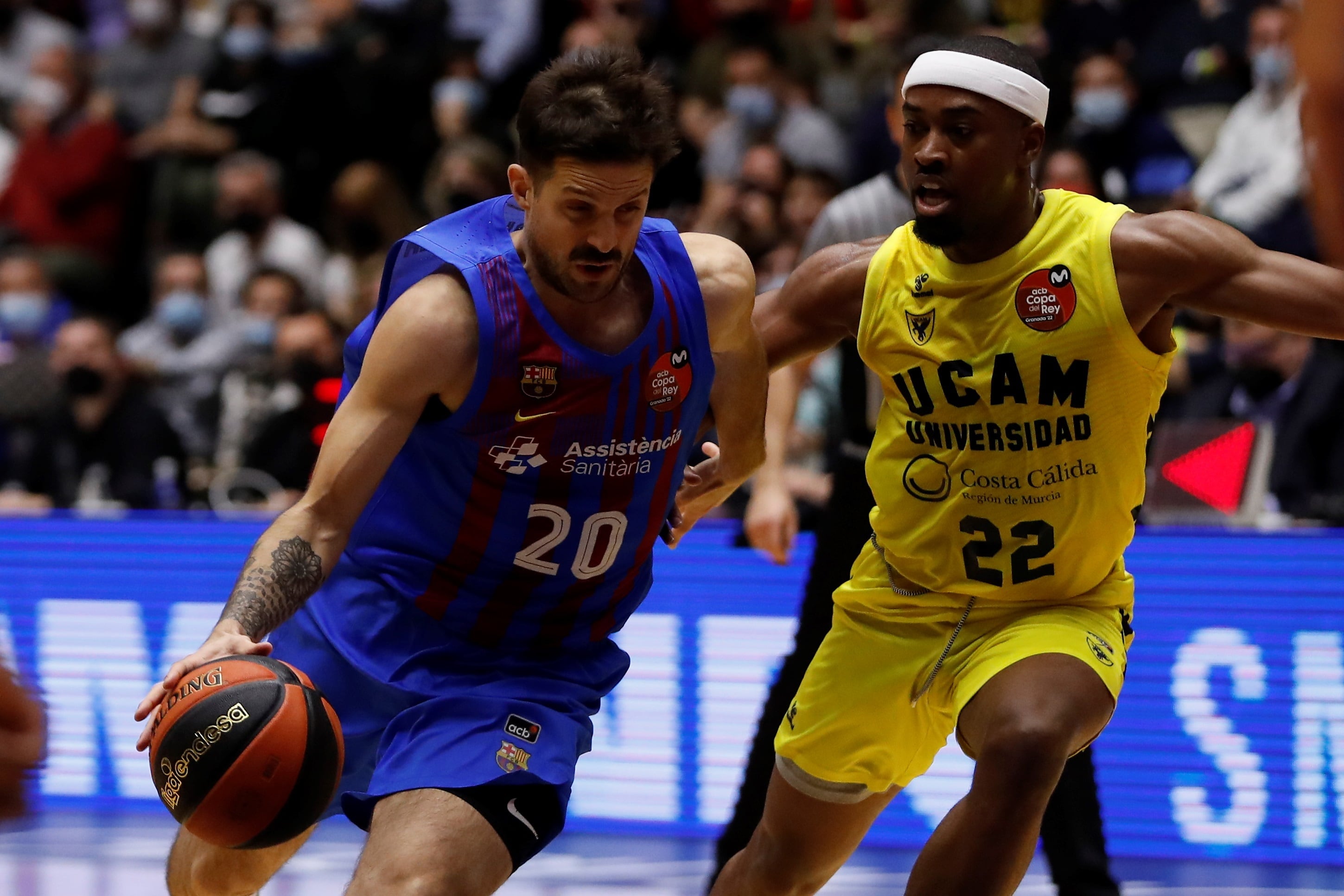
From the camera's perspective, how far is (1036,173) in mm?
4480

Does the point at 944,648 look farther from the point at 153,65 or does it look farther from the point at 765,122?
the point at 153,65

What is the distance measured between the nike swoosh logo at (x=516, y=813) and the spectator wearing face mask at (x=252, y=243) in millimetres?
8028

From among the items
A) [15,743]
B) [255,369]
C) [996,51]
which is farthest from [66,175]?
[15,743]

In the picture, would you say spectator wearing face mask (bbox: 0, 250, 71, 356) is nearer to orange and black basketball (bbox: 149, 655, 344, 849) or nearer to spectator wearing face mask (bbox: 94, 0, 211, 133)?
spectator wearing face mask (bbox: 94, 0, 211, 133)

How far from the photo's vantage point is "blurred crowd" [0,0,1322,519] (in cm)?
891

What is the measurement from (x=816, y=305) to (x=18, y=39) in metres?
→ 11.5

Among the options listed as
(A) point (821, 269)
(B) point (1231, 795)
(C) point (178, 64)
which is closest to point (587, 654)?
(A) point (821, 269)

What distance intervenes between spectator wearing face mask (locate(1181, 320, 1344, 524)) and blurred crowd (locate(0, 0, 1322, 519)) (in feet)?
0.05

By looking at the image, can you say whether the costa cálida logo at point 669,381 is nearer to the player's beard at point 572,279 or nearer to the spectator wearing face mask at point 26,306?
the player's beard at point 572,279

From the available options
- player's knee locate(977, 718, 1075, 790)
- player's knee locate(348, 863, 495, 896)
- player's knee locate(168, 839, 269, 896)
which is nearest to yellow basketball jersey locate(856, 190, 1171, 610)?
player's knee locate(977, 718, 1075, 790)

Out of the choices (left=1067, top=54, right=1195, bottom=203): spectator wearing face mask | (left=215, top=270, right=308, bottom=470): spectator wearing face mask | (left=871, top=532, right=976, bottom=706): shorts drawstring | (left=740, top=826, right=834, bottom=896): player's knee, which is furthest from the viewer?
(left=1067, top=54, right=1195, bottom=203): spectator wearing face mask

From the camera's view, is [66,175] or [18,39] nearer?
[66,175]

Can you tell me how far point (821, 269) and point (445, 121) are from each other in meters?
7.79

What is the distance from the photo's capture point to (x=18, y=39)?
14031 mm
